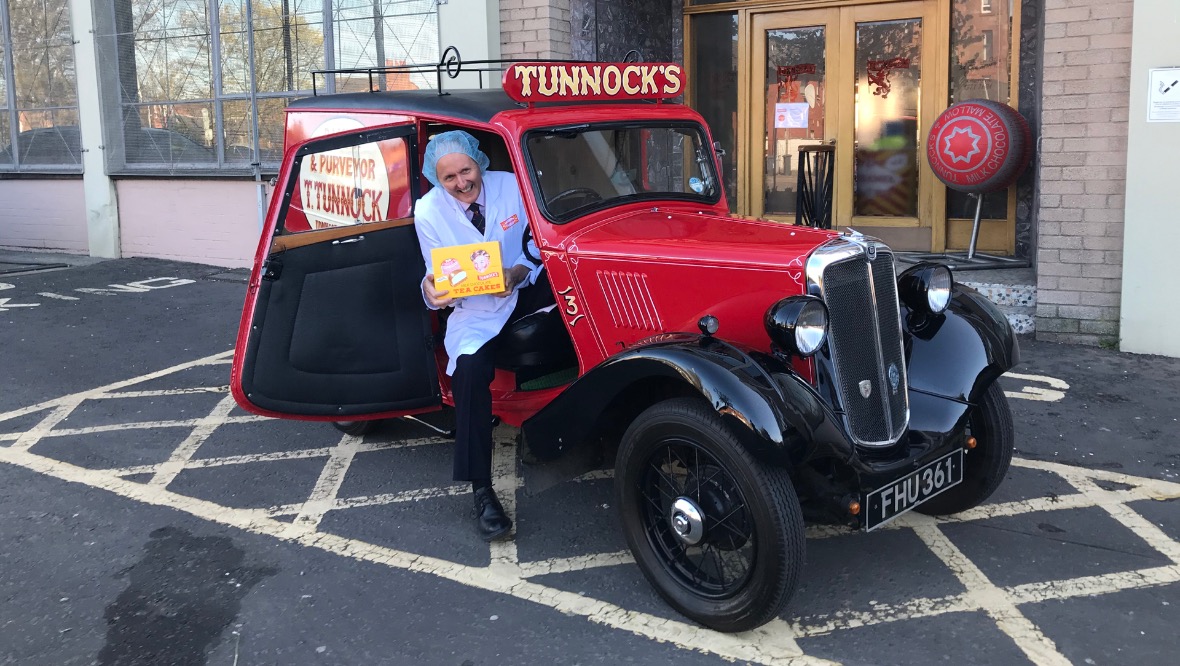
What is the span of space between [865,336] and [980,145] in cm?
501

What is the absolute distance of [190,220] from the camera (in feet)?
35.9

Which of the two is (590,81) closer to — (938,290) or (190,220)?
(938,290)

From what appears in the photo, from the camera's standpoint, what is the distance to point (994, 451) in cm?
378

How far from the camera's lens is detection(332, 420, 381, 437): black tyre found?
525 cm

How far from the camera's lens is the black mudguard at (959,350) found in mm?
3646

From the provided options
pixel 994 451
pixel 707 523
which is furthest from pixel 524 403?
pixel 994 451

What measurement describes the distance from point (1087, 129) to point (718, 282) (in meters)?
4.25

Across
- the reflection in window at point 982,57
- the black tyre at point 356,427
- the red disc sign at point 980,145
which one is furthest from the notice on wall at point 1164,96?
the black tyre at point 356,427

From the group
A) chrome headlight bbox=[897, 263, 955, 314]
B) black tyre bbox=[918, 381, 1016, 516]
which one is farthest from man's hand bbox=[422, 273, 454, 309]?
black tyre bbox=[918, 381, 1016, 516]

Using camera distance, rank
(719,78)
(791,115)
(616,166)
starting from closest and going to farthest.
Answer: (616,166) → (791,115) → (719,78)

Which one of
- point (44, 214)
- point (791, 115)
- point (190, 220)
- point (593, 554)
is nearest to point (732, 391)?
point (593, 554)

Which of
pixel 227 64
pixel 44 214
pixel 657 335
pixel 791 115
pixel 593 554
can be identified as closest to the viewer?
pixel 657 335

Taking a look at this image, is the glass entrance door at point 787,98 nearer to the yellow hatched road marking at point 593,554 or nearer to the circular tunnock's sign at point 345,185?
the yellow hatched road marking at point 593,554

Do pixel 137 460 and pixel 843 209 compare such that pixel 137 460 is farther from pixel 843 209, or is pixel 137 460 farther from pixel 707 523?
pixel 843 209
